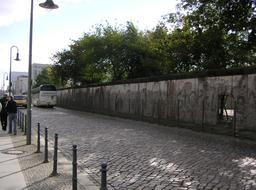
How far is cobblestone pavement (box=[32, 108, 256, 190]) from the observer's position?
8.77m

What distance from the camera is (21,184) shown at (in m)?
8.48

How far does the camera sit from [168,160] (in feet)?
37.7

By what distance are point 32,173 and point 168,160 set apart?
3633mm

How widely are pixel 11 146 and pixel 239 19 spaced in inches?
402

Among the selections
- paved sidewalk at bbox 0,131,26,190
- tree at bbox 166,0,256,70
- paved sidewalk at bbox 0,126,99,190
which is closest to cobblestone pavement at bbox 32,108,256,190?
paved sidewalk at bbox 0,126,99,190

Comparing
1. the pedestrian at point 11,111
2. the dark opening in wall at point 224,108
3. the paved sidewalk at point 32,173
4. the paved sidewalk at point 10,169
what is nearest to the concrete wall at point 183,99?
the dark opening in wall at point 224,108

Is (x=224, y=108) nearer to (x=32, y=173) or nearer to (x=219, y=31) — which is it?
(x=219, y=31)

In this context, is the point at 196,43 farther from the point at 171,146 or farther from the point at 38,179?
the point at 38,179

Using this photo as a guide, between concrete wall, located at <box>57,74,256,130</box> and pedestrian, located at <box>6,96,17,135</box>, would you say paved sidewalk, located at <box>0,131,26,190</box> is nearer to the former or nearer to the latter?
pedestrian, located at <box>6,96,17,135</box>

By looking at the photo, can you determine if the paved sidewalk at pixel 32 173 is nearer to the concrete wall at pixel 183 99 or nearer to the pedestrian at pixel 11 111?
the pedestrian at pixel 11 111

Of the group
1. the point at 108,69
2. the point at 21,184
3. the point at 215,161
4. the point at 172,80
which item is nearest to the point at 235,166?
the point at 215,161

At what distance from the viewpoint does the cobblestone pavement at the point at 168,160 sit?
877 cm

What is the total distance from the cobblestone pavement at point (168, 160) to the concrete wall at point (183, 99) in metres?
1.57

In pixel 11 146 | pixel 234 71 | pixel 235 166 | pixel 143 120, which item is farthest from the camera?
pixel 143 120
